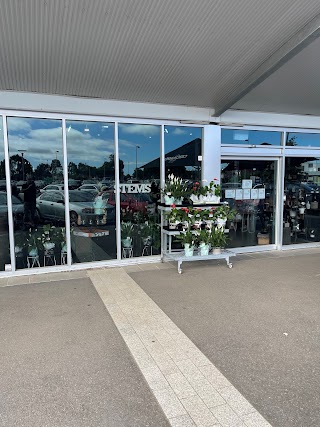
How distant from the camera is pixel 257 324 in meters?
3.52

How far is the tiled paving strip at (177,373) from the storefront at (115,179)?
204 cm

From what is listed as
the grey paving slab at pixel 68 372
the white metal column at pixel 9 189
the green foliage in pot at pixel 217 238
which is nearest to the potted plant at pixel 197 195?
the green foliage in pot at pixel 217 238

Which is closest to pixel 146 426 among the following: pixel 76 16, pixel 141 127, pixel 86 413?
pixel 86 413

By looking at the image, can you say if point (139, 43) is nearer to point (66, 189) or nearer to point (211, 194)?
point (66, 189)

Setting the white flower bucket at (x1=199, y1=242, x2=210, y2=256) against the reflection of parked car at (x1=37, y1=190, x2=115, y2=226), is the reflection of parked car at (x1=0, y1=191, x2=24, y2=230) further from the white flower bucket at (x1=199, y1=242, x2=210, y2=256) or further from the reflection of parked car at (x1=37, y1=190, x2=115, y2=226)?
the white flower bucket at (x1=199, y1=242, x2=210, y2=256)

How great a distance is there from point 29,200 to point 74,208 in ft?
2.50

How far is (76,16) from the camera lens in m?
3.70

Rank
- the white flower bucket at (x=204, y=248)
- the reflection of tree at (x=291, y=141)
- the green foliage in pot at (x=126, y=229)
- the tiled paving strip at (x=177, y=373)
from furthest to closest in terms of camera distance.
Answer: the reflection of tree at (x=291, y=141) < the green foliage in pot at (x=126, y=229) < the white flower bucket at (x=204, y=248) < the tiled paving strip at (x=177, y=373)

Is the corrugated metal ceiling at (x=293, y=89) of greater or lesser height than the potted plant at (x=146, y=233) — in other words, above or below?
above

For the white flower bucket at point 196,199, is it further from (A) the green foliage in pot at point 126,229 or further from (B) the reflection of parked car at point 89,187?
(B) the reflection of parked car at point 89,187

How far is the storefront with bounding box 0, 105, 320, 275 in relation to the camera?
5418mm

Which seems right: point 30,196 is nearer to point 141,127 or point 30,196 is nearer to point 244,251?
point 141,127

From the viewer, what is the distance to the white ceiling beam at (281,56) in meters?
3.82

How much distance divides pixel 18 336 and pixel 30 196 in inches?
110
